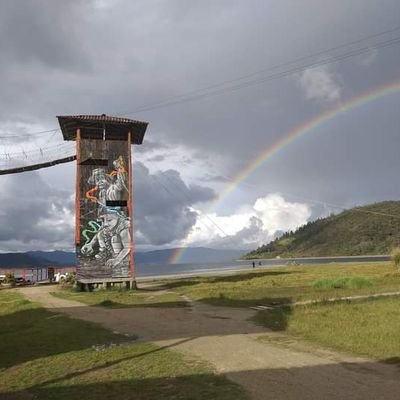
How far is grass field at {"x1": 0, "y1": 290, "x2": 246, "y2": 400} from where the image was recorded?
1012cm

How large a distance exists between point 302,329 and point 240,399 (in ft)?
28.9

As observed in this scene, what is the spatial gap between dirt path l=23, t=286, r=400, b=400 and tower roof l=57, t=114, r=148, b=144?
2626 centimetres

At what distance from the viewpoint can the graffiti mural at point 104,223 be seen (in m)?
44.7

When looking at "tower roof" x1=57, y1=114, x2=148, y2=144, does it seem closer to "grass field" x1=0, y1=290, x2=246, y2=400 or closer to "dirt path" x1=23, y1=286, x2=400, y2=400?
"dirt path" x1=23, y1=286, x2=400, y2=400

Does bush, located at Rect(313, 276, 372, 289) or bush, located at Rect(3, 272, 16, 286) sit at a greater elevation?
bush, located at Rect(3, 272, 16, 286)

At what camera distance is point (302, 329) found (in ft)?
57.5

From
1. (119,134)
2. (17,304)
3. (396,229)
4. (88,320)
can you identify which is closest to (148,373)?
(88,320)

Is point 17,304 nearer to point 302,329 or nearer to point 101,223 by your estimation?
point 101,223

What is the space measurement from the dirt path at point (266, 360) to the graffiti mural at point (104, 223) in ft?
73.0

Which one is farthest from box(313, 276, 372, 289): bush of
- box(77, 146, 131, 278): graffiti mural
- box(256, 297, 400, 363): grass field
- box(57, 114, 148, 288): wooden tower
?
box(77, 146, 131, 278): graffiti mural

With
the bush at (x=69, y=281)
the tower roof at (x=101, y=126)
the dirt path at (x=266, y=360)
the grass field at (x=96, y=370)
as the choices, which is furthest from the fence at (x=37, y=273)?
the grass field at (x=96, y=370)

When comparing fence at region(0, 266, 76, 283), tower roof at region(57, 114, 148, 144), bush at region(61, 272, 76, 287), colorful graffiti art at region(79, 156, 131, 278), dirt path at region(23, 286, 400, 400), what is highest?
tower roof at region(57, 114, 148, 144)

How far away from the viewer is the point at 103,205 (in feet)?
148

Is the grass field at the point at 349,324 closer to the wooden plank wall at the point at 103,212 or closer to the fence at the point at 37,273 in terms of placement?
the wooden plank wall at the point at 103,212
